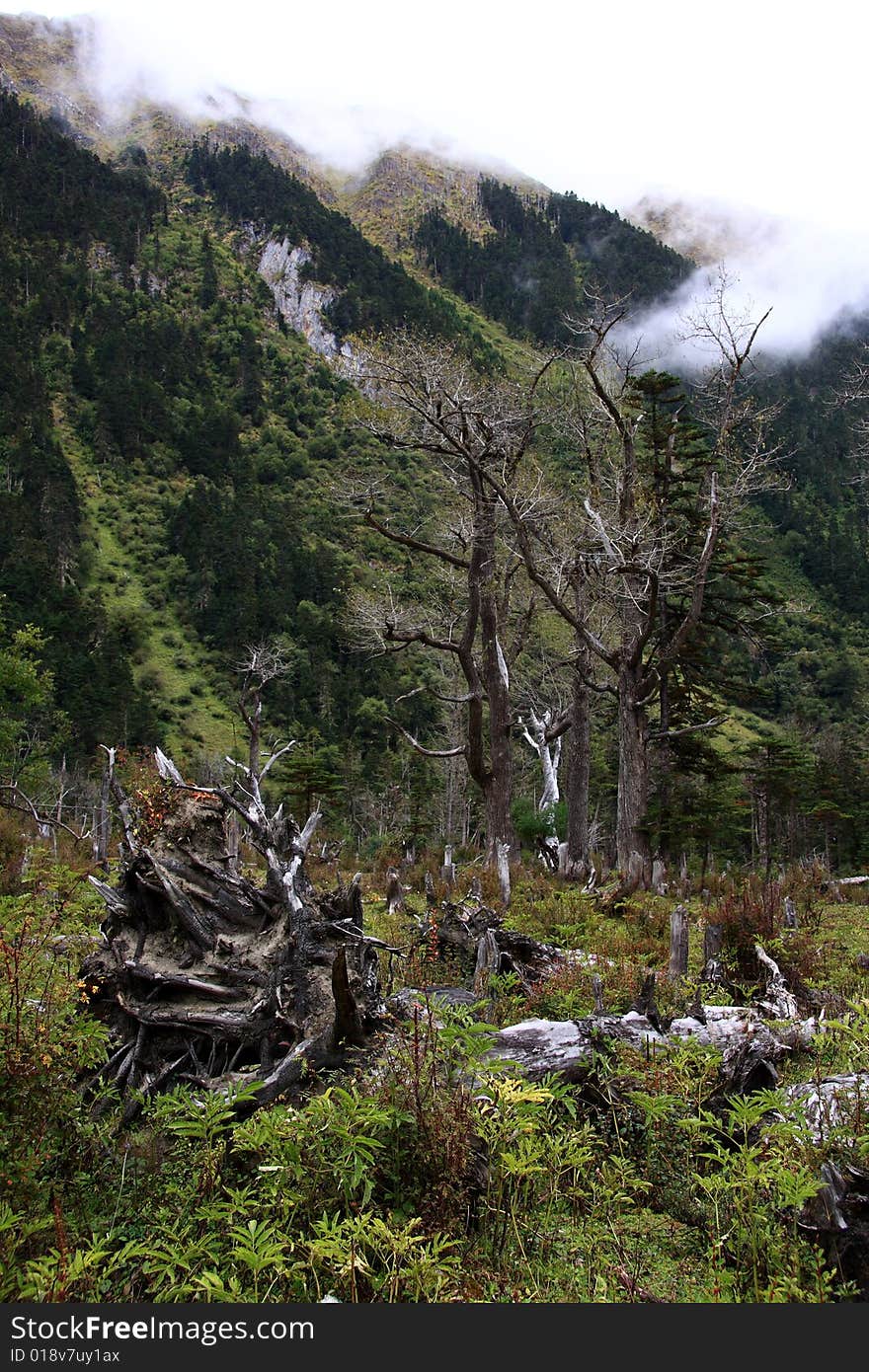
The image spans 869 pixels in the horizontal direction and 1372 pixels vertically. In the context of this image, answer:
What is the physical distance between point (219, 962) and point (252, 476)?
3757 inches

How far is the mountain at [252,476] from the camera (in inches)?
2071

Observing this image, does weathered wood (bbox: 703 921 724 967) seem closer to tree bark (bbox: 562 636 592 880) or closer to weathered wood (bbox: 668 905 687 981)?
weathered wood (bbox: 668 905 687 981)

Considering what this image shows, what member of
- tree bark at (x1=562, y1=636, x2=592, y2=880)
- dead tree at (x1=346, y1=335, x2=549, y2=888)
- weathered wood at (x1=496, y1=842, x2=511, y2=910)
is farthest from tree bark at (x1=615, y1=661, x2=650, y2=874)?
weathered wood at (x1=496, y1=842, x2=511, y2=910)

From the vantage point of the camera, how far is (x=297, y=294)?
133 metres

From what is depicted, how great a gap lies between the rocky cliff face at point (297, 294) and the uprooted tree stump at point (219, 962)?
13128 cm

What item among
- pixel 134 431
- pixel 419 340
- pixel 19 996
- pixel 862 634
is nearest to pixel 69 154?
pixel 134 431

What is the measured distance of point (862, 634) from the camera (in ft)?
299

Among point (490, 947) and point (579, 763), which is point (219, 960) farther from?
point (579, 763)

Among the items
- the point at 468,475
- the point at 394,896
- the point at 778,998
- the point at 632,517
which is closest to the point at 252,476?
the point at 468,475

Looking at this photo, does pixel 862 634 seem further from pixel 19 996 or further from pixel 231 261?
pixel 231 261

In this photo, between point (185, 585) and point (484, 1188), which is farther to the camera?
point (185, 585)

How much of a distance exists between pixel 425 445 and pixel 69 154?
6159 inches

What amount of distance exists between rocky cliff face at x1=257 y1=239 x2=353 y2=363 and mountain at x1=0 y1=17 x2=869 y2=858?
510 millimetres

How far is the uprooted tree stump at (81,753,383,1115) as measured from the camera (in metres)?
4.96
